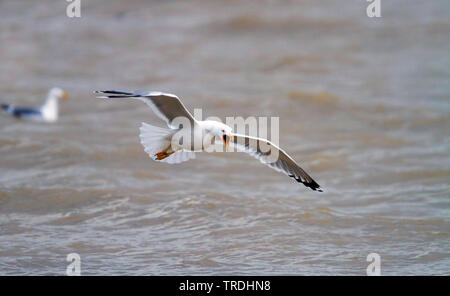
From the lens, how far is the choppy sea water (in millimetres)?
5711

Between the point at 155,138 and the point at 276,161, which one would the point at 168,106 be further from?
the point at 276,161

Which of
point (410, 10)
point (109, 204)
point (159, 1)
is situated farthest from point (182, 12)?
point (109, 204)

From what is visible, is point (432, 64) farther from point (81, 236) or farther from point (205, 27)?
point (81, 236)

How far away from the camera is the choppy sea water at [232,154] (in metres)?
5.71

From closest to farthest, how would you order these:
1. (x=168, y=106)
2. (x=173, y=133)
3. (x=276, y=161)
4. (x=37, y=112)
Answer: (x=168, y=106) < (x=173, y=133) < (x=276, y=161) < (x=37, y=112)

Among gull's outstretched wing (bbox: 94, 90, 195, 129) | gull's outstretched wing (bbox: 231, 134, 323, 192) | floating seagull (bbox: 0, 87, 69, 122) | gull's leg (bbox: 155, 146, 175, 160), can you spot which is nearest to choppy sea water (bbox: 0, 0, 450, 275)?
floating seagull (bbox: 0, 87, 69, 122)

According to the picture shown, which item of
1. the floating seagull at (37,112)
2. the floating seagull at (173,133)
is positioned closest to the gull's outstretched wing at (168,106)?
the floating seagull at (173,133)

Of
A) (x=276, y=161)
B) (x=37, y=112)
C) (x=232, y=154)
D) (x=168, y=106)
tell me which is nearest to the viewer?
(x=168, y=106)

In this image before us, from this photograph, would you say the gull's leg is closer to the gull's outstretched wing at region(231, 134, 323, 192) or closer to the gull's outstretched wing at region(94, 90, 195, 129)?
the gull's outstretched wing at region(94, 90, 195, 129)

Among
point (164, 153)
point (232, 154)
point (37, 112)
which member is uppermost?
point (37, 112)

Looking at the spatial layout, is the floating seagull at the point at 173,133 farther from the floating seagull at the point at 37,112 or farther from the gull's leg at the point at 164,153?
the floating seagull at the point at 37,112

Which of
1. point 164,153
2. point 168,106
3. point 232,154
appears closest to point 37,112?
point 232,154

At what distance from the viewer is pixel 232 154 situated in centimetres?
828
